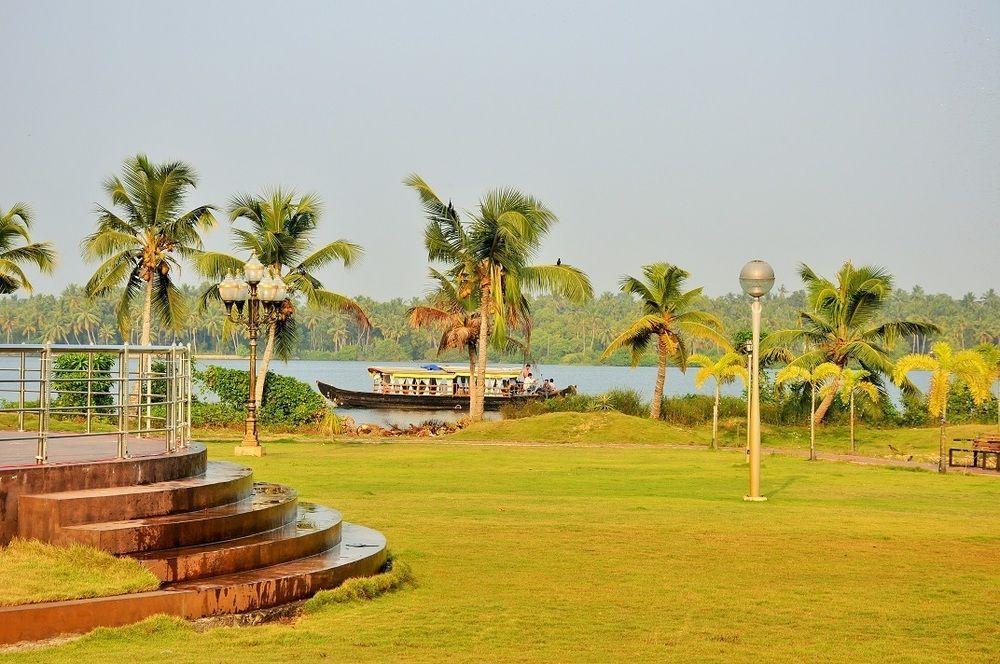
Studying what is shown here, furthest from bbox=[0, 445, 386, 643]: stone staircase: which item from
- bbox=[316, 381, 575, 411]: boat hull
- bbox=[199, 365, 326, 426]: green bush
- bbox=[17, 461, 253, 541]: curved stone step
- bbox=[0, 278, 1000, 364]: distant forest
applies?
bbox=[0, 278, 1000, 364]: distant forest

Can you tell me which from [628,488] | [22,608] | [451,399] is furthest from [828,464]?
[451,399]

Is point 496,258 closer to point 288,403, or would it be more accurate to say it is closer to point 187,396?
point 288,403

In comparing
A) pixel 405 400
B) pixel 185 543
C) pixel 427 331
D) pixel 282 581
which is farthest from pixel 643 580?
pixel 427 331

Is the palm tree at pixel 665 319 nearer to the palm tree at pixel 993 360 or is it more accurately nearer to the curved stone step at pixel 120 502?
the palm tree at pixel 993 360

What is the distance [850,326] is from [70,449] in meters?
29.3

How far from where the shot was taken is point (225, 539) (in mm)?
8719

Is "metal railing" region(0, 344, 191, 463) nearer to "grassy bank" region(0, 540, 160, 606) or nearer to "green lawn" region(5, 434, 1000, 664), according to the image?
"grassy bank" region(0, 540, 160, 606)

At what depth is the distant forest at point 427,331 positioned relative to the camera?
102250 millimetres

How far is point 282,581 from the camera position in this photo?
27.0 ft

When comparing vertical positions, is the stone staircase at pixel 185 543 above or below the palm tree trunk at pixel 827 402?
below

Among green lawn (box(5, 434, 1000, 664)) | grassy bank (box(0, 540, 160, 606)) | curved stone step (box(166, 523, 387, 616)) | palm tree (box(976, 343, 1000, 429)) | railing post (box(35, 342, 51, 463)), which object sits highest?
palm tree (box(976, 343, 1000, 429))

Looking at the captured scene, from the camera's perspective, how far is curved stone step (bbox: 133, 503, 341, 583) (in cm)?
793

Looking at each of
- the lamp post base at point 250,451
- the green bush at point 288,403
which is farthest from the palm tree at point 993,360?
the green bush at point 288,403

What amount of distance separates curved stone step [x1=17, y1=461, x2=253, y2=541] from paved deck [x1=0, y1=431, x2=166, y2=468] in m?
0.39
